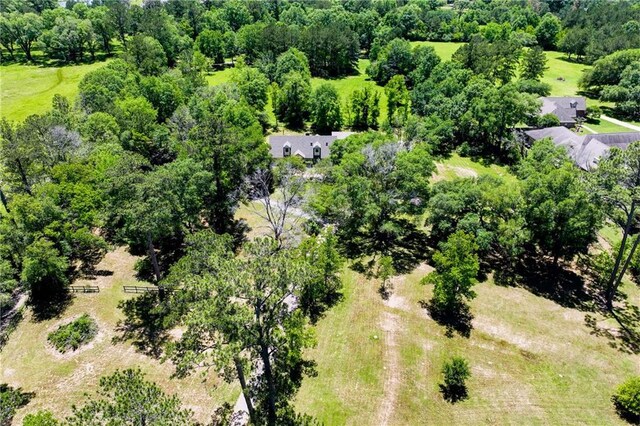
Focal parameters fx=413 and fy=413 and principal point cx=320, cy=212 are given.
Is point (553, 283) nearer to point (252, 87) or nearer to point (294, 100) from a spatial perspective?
point (294, 100)

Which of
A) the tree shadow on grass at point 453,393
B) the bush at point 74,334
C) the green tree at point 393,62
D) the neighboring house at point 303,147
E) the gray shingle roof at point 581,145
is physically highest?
the green tree at point 393,62

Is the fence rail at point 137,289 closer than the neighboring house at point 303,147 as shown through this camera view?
Yes

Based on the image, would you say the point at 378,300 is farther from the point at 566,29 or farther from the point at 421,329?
the point at 566,29

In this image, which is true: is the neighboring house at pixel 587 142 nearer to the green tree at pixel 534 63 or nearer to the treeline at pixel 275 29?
the green tree at pixel 534 63

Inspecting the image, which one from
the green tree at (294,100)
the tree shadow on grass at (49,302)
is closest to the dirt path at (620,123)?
the green tree at (294,100)

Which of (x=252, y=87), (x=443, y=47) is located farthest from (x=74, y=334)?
(x=443, y=47)

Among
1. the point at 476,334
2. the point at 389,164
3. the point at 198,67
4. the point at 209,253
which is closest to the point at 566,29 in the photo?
the point at 198,67
